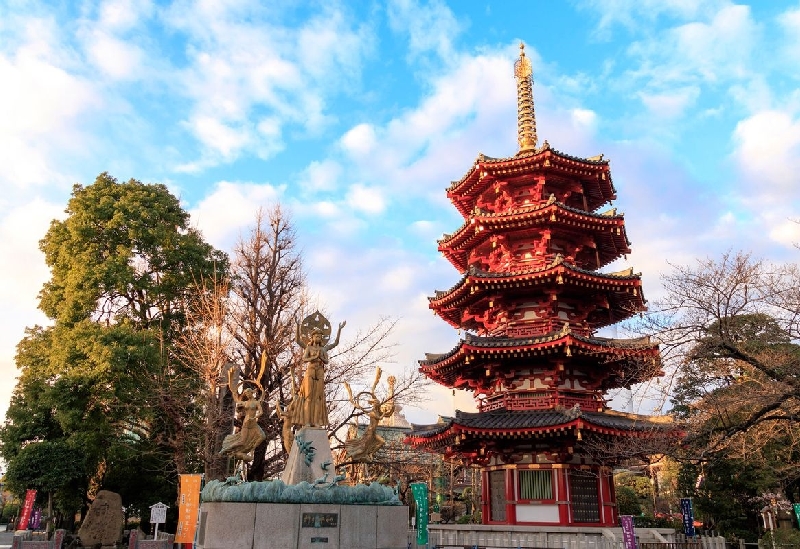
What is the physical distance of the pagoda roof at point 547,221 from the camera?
2034 cm

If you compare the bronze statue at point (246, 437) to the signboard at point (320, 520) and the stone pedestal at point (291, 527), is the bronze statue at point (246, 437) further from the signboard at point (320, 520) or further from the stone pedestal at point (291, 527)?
the signboard at point (320, 520)

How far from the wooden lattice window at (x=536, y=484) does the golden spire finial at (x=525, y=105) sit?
12.2 meters

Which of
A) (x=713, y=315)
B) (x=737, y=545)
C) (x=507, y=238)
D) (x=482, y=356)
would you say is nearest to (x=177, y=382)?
(x=482, y=356)

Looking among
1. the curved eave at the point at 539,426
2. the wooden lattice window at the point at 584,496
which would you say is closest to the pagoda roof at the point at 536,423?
the curved eave at the point at 539,426

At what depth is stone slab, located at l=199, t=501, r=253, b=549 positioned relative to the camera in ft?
32.9

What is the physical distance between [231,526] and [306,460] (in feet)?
7.07

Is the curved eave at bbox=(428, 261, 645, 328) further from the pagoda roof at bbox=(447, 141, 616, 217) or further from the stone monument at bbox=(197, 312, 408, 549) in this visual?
the stone monument at bbox=(197, 312, 408, 549)

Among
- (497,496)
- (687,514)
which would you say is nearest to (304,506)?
(497,496)

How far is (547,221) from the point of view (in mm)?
20516

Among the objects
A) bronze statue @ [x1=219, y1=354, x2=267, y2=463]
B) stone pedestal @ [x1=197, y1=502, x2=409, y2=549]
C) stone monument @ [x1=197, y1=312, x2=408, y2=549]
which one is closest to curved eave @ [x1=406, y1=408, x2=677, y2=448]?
stone monument @ [x1=197, y1=312, x2=408, y2=549]

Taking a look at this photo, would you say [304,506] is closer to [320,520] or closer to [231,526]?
[320,520]

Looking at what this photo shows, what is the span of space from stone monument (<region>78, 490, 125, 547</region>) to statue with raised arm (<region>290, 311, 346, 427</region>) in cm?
1464

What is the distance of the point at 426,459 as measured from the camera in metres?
36.0

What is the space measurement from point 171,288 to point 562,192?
59.2 ft
